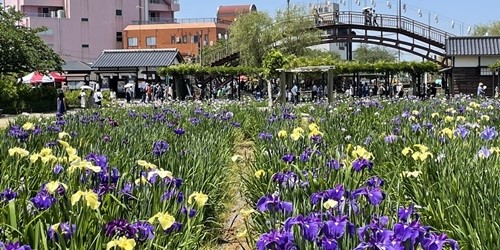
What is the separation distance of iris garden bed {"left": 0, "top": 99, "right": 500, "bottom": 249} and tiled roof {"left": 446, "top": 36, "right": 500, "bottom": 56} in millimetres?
26990

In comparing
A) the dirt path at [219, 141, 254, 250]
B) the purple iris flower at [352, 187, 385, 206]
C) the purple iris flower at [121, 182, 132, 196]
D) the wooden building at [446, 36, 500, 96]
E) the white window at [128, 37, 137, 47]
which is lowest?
the dirt path at [219, 141, 254, 250]

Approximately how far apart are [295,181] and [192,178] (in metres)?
1.18

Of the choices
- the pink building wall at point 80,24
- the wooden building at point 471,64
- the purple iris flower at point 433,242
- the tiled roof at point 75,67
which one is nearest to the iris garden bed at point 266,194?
the purple iris flower at point 433,242

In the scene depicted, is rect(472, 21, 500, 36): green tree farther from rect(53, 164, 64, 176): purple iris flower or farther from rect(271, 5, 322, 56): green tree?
rect(53, 164, 64, 176): purple iris flower

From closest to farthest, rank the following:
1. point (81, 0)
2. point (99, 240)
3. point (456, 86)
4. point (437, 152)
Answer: point (99, 240) → point (437, 152) → point (456, 86) → point (81, 0)

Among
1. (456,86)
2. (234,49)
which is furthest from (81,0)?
(456,86)

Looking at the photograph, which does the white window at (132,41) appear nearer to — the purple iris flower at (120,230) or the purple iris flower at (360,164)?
the purple iris flower at (360,164)

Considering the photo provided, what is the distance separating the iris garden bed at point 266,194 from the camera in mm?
2734

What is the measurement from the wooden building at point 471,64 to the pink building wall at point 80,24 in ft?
126

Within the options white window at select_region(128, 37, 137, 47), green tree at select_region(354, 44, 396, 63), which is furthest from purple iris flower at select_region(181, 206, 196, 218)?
green tree at select_region(354, 44, 396, 63)

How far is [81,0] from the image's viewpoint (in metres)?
60.9

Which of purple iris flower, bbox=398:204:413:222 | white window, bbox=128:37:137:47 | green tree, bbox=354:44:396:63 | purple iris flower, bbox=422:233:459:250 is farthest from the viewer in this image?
green tree, bbox=354:44:396:63

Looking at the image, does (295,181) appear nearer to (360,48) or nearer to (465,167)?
(465,167)

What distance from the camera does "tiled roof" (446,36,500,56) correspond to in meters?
31.8
